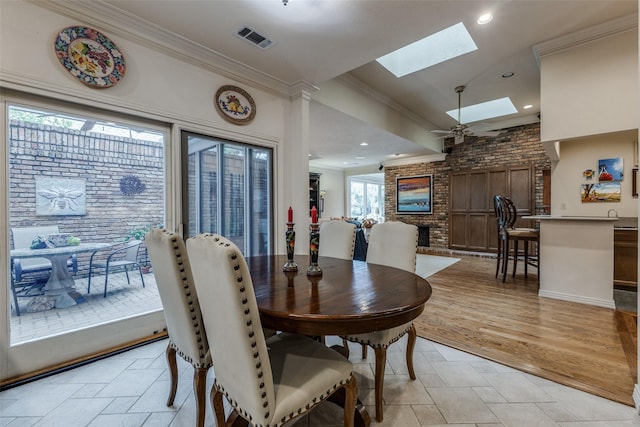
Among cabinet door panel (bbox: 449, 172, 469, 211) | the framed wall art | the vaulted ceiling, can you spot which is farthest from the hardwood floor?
the framed wall art

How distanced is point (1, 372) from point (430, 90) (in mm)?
5501

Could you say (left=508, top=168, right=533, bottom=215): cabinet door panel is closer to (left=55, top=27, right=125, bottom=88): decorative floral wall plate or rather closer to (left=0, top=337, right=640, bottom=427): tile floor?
(left=0, top=337, right=640, bottom=427): tile floor

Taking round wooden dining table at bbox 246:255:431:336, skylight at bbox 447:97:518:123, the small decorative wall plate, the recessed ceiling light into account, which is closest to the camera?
round wooden dining table at bbox 246:255:431:336

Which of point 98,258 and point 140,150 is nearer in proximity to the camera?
point 98,258

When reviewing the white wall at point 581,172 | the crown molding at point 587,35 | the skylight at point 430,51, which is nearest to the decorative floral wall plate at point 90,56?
the skylight at point 430,51

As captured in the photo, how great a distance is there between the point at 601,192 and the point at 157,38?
5.53 meters

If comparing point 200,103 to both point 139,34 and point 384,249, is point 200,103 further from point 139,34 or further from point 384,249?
point 384,249

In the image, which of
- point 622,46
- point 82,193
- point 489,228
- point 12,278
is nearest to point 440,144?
point 489,228

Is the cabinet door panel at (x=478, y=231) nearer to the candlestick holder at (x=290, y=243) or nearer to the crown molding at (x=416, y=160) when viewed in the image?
the crown molding at (x=416, y=160)

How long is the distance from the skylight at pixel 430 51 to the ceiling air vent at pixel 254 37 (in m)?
1.45

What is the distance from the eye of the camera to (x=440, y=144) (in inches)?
273

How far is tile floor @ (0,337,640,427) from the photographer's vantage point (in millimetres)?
1438

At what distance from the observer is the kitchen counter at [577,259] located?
9.69 ft

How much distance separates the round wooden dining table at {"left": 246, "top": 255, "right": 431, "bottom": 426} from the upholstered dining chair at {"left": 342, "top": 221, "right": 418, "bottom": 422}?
0.15 metres
